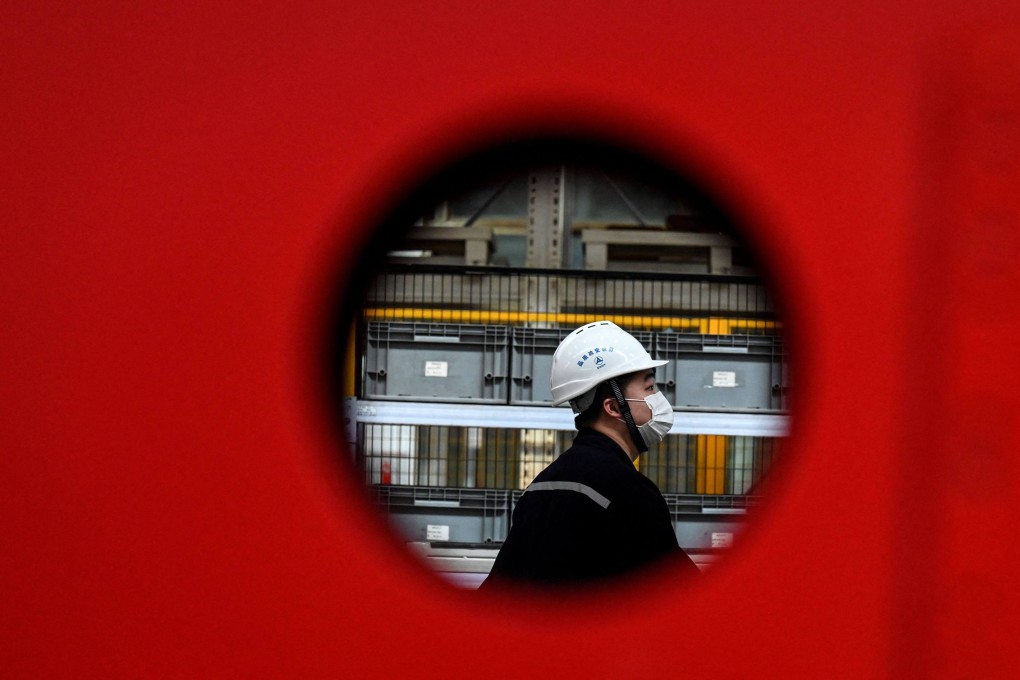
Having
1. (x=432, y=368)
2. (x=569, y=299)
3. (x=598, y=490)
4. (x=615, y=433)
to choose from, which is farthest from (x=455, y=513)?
(x=598, y=490)

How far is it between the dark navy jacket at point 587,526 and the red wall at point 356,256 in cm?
52

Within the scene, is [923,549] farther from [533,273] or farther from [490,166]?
[533,273]

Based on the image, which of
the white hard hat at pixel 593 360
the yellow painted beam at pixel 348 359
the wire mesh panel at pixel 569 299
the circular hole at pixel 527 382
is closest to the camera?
the yellow painted beam at pixel 348 359

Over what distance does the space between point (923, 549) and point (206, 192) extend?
0.63 meters

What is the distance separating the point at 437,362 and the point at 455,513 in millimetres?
493

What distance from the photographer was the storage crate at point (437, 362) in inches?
118

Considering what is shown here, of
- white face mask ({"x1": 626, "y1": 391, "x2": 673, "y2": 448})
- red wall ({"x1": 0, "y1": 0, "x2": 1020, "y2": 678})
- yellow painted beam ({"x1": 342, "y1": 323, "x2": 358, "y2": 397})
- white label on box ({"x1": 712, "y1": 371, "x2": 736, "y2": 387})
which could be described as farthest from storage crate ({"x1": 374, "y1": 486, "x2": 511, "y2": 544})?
red wall ({"x1": 0, "y1": 0, "x2": 1020, "y2": 678})

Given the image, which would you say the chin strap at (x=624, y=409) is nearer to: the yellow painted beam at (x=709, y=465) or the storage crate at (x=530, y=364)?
the storage crate at (x=530, y=364)

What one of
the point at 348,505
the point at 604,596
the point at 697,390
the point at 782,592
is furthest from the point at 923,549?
the point at 697,390

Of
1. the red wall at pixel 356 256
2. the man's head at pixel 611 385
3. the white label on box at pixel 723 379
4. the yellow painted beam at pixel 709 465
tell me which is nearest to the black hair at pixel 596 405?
the man's head at pixel 611 385

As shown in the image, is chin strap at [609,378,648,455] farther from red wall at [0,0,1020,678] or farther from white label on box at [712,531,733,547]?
white label on box at [712,531,733,547]

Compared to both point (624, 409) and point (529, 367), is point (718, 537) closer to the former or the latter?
point (529, 367)

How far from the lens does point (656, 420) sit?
59.0 inches

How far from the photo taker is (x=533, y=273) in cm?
309
